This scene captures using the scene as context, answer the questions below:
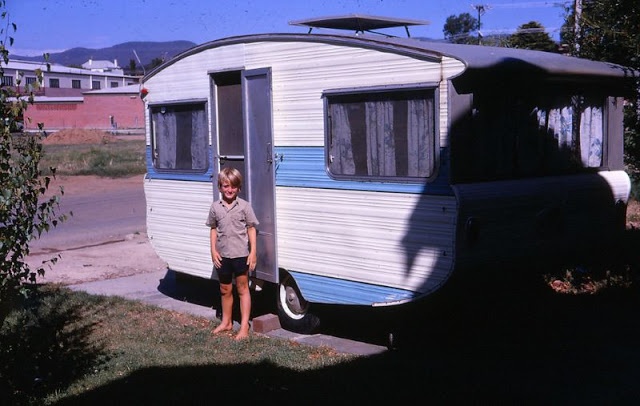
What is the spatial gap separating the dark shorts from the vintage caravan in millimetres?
317

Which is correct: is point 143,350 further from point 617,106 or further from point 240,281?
point 617,106

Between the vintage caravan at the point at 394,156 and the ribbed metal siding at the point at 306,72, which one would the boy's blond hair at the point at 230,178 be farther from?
the ribbed metal siding at the point at 306,72

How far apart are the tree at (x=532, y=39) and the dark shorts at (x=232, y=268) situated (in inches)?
411

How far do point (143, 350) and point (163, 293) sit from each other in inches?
102

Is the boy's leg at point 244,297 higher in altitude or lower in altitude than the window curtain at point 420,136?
lower

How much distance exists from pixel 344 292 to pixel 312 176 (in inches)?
41.8

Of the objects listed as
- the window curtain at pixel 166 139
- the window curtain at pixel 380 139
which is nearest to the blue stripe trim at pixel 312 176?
the window curtain at pixel 380 139

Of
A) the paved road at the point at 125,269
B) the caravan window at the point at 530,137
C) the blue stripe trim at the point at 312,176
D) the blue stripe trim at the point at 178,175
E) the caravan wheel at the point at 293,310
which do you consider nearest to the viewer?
the caravan window at the point at 530,137

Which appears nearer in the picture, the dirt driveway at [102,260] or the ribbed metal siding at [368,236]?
the ribbed metal siding at [368,236]

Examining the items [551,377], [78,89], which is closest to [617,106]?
[551,377]

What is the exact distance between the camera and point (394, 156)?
6.10 m

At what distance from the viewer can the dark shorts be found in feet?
22.5

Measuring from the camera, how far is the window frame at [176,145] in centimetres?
780

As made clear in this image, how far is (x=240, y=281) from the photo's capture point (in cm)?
698
